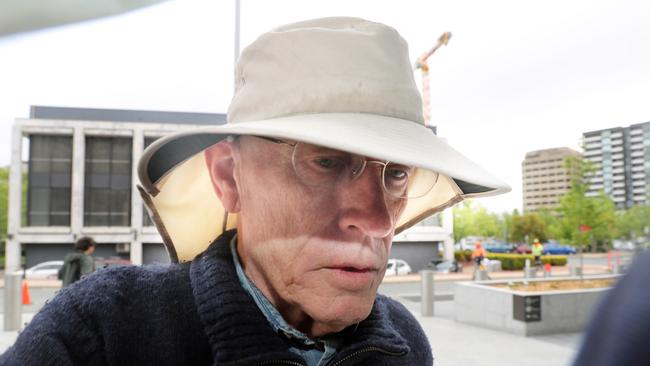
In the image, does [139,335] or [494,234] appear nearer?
[139,335]

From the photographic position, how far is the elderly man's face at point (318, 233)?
1.12 meters


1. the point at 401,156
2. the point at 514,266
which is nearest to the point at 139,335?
the point at 401,156

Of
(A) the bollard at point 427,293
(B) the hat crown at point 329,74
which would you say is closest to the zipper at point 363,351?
(B) the hat crown at point 329,74

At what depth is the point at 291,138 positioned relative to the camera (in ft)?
3.46

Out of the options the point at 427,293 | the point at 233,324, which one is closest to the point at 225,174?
the point at 233,324

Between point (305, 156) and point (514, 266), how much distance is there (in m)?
30.7

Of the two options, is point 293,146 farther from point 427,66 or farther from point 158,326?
point 427,66

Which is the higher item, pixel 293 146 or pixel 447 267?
pixel 293 146

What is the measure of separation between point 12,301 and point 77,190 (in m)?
24.6

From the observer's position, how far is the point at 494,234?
77688 mm

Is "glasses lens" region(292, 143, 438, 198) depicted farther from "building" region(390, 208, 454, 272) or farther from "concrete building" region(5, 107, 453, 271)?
"building" region(390, 208, 454, 272)

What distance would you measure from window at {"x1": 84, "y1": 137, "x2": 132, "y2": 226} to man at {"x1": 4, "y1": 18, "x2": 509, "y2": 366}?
3398 cm

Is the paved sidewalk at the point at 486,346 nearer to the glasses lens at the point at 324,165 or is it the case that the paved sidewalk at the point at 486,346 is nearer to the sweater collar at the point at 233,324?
the sweater collar at the point at 233,324

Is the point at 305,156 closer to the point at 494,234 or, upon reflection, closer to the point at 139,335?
the point at 139,335
